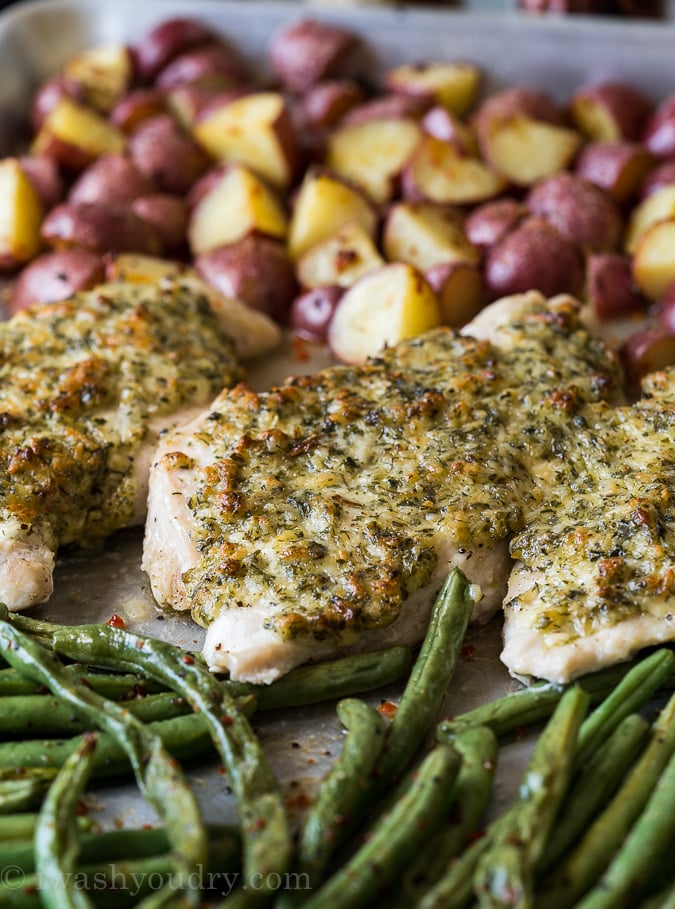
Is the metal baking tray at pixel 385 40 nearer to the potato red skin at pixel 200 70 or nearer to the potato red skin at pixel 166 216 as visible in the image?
the potato red skin at pixel 200 70

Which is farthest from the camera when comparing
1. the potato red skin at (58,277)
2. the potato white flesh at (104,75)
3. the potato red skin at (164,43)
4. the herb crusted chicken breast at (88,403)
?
the potato red skin at (164,43)

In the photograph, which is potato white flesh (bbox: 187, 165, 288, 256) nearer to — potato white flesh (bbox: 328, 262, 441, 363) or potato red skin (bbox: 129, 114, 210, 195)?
potato red skin (bbox: 129, 114, 210, 195)

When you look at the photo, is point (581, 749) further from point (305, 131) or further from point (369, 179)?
point (305, 131)

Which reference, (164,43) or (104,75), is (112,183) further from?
(164,43)

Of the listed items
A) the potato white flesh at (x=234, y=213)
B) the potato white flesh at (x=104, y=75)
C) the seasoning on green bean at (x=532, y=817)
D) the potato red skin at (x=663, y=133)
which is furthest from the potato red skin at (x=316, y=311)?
the seasoning on green bean at (x=532, y=817)

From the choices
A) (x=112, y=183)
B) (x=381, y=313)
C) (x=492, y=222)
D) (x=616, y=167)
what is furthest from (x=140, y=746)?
(x=616, y=167)

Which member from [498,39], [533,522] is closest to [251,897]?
[533,522]

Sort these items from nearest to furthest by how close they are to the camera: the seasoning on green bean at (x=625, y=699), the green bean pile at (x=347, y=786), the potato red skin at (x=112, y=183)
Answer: the green bean pile at (x=347, y=786)
the seasoning on green bean at (x=625, y=699)
the potato red skin at (x=112, y=183)
